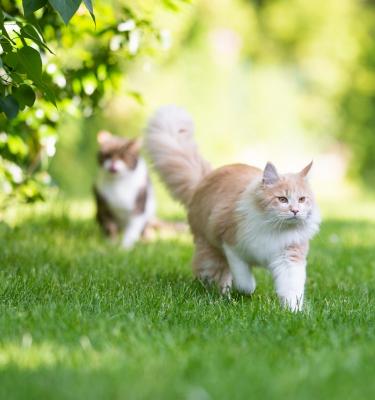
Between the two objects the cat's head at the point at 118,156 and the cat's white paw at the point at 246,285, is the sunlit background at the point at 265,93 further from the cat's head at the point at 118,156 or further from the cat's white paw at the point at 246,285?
the cat's white paw at the point at 246,285

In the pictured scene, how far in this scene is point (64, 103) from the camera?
5598mm

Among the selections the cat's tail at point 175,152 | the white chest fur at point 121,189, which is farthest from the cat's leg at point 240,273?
the white chest fur at point 121,189

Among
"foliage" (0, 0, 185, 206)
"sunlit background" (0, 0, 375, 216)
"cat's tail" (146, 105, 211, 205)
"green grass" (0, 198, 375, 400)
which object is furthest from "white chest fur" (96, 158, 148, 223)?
"cat's tail" (146, 105, 211, 205)

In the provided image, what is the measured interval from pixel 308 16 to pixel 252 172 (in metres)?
14.0

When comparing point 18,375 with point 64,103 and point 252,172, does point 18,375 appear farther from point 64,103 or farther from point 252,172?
point 64,103

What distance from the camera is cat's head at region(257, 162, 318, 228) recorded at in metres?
4.15

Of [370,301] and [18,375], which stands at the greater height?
[370,301]

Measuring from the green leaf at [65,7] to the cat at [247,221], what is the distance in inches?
56.4

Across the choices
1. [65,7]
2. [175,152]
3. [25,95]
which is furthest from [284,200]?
[65,7]

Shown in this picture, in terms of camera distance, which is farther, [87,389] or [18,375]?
[18,375]

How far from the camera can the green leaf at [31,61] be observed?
361 cm

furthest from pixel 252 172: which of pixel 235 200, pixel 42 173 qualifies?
pixel 42 173

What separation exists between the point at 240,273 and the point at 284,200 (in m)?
0.50

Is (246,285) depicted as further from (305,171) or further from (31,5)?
(31,5)
